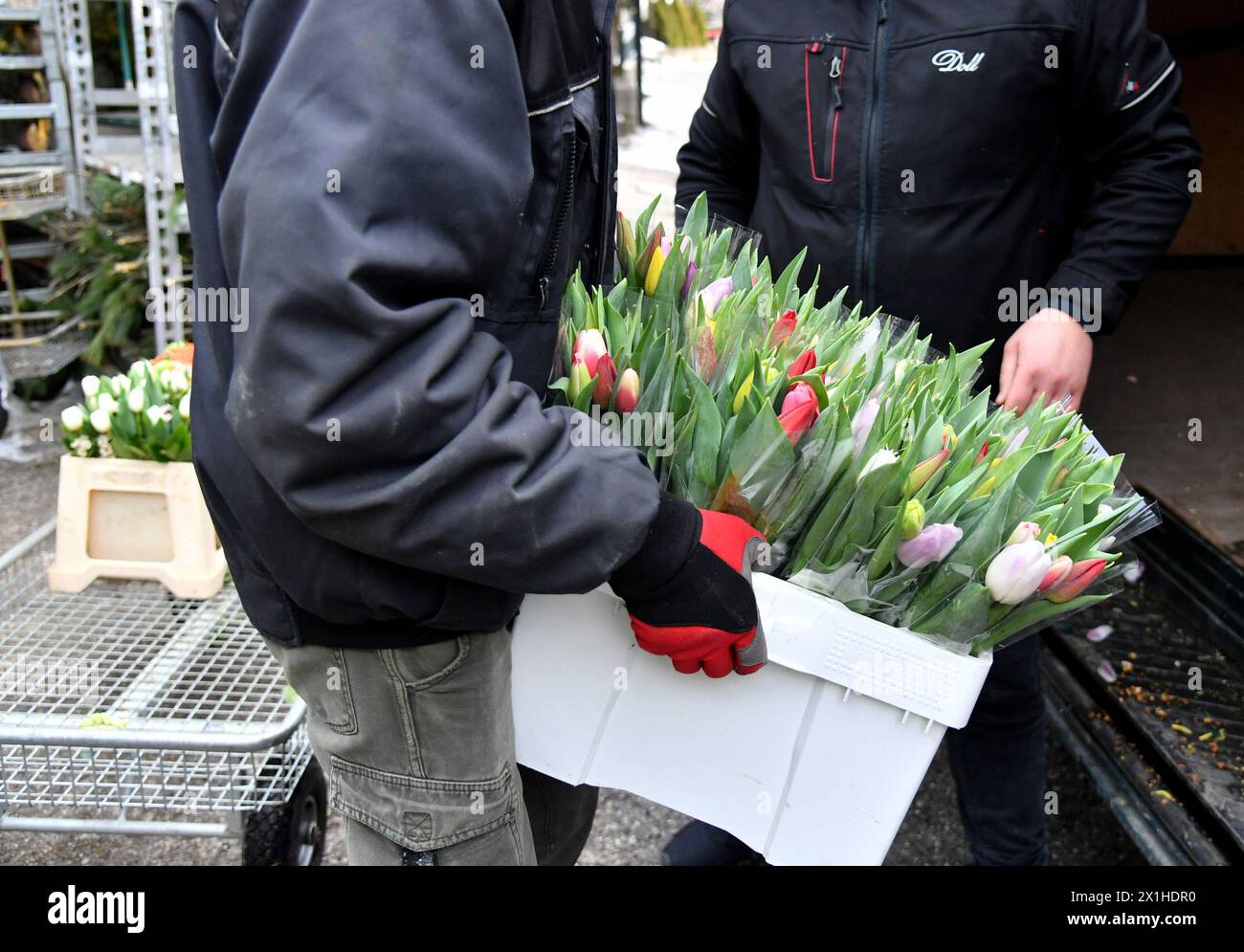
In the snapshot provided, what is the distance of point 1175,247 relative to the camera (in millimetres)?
5926

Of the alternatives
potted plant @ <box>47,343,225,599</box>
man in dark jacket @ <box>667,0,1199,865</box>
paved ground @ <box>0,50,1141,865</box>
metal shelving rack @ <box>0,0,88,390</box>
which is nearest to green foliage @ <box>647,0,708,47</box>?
metal shelving rack @ <box>0,0,88,390</box>

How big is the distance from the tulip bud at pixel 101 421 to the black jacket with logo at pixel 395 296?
1.53m

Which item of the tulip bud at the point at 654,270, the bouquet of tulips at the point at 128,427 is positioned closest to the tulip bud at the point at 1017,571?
Answer: the tulip bud at the point at 654,270

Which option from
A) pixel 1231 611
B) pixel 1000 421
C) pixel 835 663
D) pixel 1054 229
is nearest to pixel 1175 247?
pixel 1231 611

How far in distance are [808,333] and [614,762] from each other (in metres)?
0.69

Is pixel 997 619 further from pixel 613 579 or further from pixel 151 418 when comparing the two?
pixel 151 418

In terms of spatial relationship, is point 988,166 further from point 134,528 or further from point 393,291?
point 134,528

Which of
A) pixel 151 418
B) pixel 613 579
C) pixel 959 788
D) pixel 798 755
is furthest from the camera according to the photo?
pixel 151 418

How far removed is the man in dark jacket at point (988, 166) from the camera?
79.4 inches

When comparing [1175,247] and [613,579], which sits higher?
[613,579]

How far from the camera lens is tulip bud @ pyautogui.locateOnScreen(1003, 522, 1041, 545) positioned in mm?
1301

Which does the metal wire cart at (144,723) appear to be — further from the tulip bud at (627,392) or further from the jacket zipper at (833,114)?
the jacket zipper at (833,114)

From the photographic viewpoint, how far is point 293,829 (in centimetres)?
229

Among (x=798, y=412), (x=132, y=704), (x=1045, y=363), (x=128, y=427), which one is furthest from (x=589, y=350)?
(x=128, y=427)
